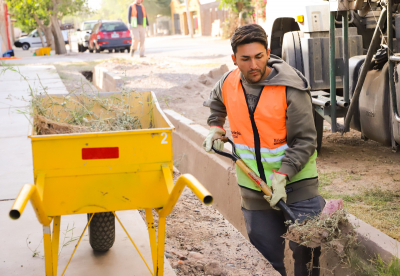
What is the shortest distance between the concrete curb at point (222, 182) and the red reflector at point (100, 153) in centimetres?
164

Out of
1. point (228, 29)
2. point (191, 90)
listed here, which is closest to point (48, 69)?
point (191, 90)

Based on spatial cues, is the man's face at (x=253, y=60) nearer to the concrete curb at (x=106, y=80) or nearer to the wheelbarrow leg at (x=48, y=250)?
the wheelbarrow leg at (x=48, y=250)

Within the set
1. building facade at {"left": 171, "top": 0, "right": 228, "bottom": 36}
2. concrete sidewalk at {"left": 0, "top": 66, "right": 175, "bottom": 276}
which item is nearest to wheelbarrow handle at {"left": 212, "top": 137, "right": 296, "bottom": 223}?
concrete sidewalk at {"left": 0, "top": 66, "right": 175, "bottom": 276}

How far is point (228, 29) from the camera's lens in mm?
31797

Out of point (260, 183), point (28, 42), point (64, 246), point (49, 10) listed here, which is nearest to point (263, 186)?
point (260, 183)

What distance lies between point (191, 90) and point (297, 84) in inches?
338

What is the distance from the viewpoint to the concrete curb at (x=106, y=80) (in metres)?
11.7

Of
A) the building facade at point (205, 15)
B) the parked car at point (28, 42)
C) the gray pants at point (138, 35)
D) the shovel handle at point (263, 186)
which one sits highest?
the building facade at point (205, 15)

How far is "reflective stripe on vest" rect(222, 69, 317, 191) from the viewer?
308 centimetres

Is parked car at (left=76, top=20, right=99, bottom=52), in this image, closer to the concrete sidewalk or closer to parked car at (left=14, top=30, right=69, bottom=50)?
parked car at (left=14, top=30, right=69, bottom=50)

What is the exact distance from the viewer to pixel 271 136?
3148mm

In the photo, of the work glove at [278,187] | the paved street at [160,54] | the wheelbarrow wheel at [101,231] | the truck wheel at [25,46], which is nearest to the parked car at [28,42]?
the truck wheel at [25,46]

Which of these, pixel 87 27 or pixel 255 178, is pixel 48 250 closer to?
pixel 255 178

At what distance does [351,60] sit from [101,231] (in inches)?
117
